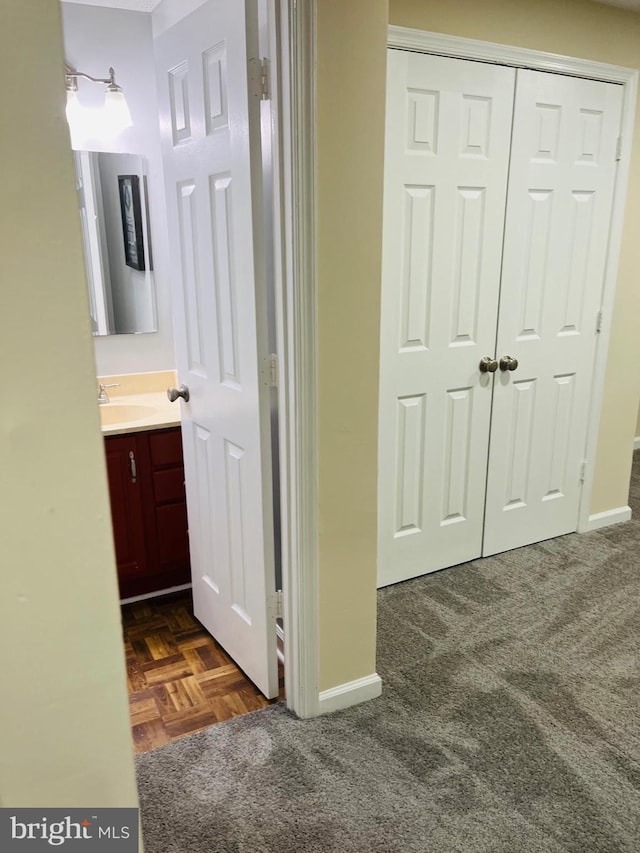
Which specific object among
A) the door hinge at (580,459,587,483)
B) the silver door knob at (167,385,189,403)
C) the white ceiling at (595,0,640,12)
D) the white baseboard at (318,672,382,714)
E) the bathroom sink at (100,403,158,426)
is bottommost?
the white baseboard at (318,672,382,714)

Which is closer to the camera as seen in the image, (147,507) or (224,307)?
(224,307)

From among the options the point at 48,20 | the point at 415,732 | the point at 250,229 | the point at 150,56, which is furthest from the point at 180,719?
the point at 150,56

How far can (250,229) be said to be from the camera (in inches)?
68.1

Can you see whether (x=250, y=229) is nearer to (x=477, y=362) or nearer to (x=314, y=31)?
(x=314, y=31)

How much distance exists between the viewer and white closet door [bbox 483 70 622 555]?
8.54 feet

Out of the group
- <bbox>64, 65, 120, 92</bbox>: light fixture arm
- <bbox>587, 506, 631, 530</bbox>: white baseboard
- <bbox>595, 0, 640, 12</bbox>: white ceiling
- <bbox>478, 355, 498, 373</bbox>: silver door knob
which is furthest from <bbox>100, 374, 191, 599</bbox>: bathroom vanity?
<bbox>595, 0, 640, 12</bbox>: white ceiling

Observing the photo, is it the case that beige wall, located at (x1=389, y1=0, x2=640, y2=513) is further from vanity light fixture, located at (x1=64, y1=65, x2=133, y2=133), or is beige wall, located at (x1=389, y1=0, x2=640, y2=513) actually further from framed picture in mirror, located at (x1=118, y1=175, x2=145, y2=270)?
framed picture in mirror, located at (x1=118, y1=175, x2=145, y2=270)

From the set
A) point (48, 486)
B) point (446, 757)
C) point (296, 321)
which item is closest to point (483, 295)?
point (296, 321)

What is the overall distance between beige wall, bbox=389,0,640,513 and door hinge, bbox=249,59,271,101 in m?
0.80

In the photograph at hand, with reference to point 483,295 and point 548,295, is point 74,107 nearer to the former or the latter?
point 483,295

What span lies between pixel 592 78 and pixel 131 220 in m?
1.99

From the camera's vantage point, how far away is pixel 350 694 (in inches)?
→ 79.7

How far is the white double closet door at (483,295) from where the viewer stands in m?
2.38

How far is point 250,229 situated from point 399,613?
5.16ft
